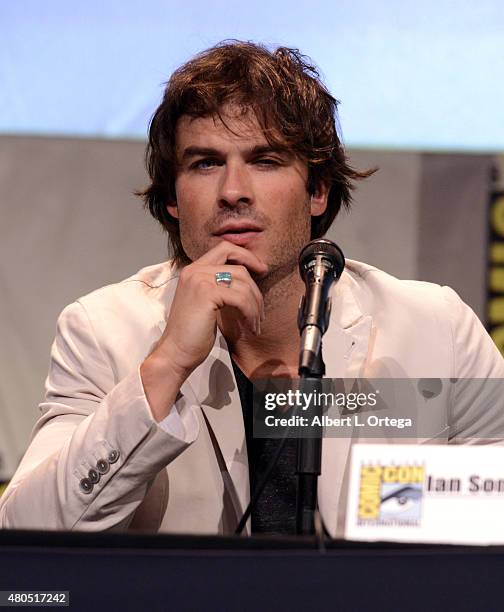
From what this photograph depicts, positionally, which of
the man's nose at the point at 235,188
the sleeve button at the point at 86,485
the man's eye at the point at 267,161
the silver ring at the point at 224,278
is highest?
the man's eye at the point at 267,161

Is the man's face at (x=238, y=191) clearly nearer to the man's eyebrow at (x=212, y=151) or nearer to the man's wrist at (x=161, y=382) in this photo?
the man's eyebrow at (x=212, y=151)

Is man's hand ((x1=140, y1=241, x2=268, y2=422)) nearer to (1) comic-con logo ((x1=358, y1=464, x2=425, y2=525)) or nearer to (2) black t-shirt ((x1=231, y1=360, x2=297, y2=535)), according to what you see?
(2) black t-shirt ((x1=231, y1=360, x2=297, y2=535))

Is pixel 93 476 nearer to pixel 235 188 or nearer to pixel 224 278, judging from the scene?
pixel 224 278

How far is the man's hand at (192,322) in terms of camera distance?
184 cm

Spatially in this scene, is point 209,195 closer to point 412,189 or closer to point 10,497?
point 10,497

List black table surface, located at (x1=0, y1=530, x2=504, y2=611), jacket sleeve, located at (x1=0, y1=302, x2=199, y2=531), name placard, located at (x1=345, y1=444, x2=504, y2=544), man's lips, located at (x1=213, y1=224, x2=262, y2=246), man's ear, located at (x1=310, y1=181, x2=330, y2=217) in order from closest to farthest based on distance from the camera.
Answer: black table surface, located at (x1=0, y1=530, x2=504, y2=611) → name placard, located at (x1=345, y1=444, x2=504, y2=544) → jacket sleeve, located at (x1=0, y1=302, x2=199, y2=531) → man's lips, located at (x1=213, y1=224, x2=262, y2=246) → man's ear, located at (x1=310, y1=181, x2=330, y2=217)

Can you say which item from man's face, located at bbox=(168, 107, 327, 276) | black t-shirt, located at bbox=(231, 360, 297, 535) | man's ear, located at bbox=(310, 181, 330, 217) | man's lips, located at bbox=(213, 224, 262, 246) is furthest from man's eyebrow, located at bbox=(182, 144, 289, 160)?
black t-shirt, located at bbox=(231, 360, 297, 535)

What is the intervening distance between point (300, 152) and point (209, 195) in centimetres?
30

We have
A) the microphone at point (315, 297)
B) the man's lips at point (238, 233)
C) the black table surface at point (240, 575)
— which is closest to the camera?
the black table surface at point (240, 575)

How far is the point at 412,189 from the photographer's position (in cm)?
363

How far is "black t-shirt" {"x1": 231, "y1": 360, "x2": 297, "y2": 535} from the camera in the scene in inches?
81.0

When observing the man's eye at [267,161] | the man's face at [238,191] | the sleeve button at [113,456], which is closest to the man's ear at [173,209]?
→ the man's face at [238,191]

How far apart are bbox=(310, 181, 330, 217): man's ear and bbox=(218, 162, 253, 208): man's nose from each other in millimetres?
385

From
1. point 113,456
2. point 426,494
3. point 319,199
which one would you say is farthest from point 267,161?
point 426,494
